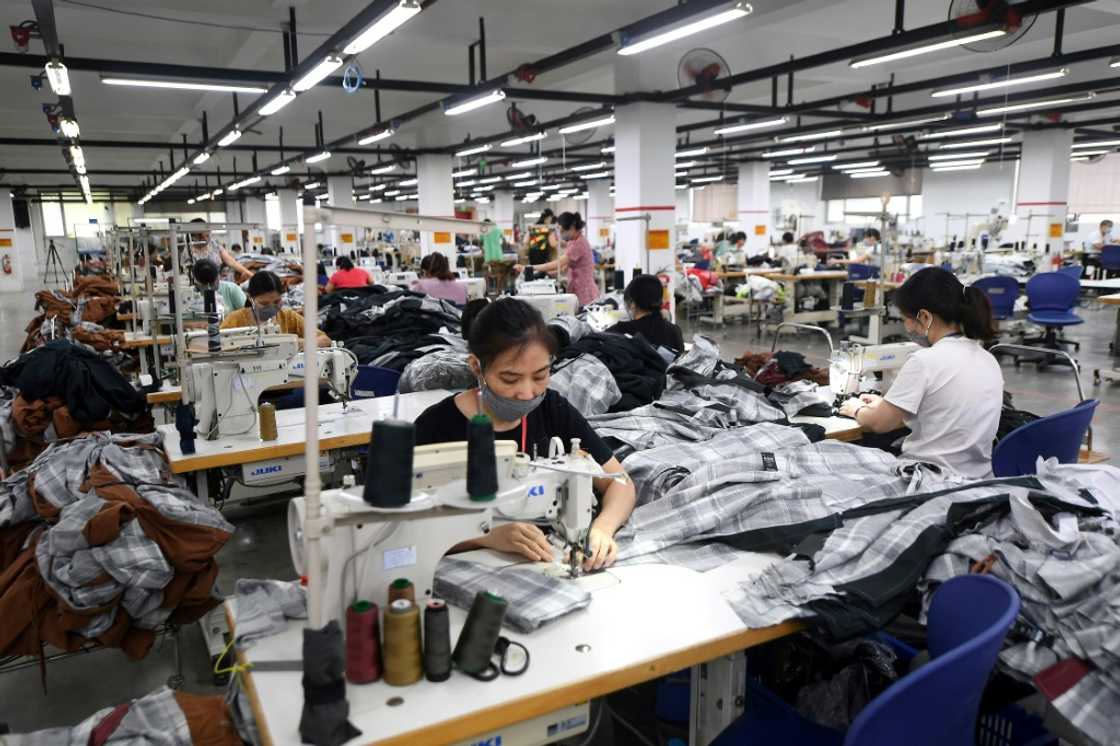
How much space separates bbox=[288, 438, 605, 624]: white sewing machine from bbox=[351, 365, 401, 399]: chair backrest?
2776mm

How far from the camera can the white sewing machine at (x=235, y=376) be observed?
10.2 feet

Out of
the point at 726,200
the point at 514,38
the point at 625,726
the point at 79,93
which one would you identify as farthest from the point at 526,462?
the point at 726,200

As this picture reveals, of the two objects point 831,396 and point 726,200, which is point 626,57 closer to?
point 831,396

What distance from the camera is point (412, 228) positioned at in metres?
1.52

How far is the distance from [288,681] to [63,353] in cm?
344

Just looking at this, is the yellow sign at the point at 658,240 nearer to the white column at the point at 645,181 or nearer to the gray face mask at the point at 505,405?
the white column at the point at 645,181

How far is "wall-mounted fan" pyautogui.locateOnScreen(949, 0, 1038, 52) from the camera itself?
5.18 meters

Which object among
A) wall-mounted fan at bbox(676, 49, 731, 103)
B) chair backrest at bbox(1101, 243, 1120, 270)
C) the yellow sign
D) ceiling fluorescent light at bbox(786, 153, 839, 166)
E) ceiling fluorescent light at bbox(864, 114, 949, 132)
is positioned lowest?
chair backrest at bbox(1101, 243, 1120, 270)

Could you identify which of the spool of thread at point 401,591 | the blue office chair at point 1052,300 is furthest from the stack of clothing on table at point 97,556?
the blue office chair at point 1052,300

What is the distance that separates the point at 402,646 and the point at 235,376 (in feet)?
6.97

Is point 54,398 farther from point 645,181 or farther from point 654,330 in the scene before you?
point 645,181

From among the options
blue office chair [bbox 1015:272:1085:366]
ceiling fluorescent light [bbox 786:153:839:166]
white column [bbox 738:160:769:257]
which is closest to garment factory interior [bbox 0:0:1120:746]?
blue office chair [bbox 1015:272:1085:366]

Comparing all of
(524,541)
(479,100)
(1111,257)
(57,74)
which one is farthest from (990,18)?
(1111,257)

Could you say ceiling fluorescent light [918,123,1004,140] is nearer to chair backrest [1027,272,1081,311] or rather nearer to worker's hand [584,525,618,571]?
chair backrest [1027,272,1081,311]
